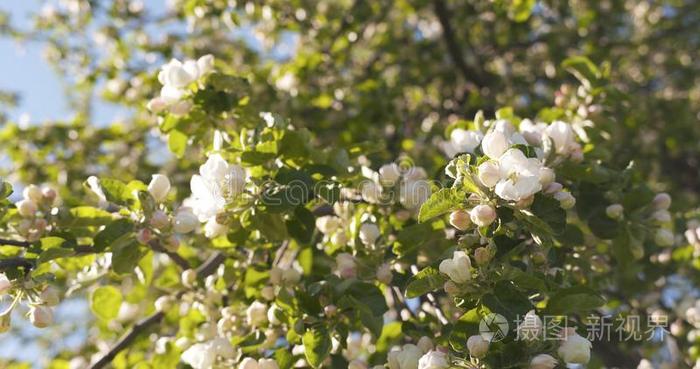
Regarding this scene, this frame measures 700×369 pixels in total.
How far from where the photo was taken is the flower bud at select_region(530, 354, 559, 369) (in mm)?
1411

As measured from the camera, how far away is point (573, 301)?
162 cm

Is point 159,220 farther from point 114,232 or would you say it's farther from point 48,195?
point 48,195

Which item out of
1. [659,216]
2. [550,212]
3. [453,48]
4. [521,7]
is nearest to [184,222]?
[550,212]

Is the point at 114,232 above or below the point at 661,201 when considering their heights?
above

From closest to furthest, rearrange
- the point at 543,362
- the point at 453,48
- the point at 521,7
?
the point at 543,362, the point at 521,7, the point at 453,48

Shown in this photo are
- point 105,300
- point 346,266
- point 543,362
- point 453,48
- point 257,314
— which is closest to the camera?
point 543,362

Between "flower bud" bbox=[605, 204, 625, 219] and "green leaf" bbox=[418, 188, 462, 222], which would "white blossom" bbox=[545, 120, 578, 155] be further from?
"green leaf" bbox=[418, 188, 462, 222]

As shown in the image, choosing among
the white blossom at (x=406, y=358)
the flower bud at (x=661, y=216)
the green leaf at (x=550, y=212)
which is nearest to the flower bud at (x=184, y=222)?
the white blossom at (x=406, y=358)

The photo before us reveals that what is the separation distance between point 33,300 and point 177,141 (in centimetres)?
71

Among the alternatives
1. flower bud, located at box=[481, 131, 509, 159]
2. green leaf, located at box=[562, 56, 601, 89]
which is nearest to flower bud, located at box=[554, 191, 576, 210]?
flower bud, located at box=[481, 131, 509, 159]

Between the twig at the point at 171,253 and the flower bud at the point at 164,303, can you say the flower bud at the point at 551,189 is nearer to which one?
the twig at the point at 171,253

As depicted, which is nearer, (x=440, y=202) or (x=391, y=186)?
(x=440, y=202)

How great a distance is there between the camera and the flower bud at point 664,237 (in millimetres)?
2051

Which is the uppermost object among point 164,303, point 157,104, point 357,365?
point 157,104
